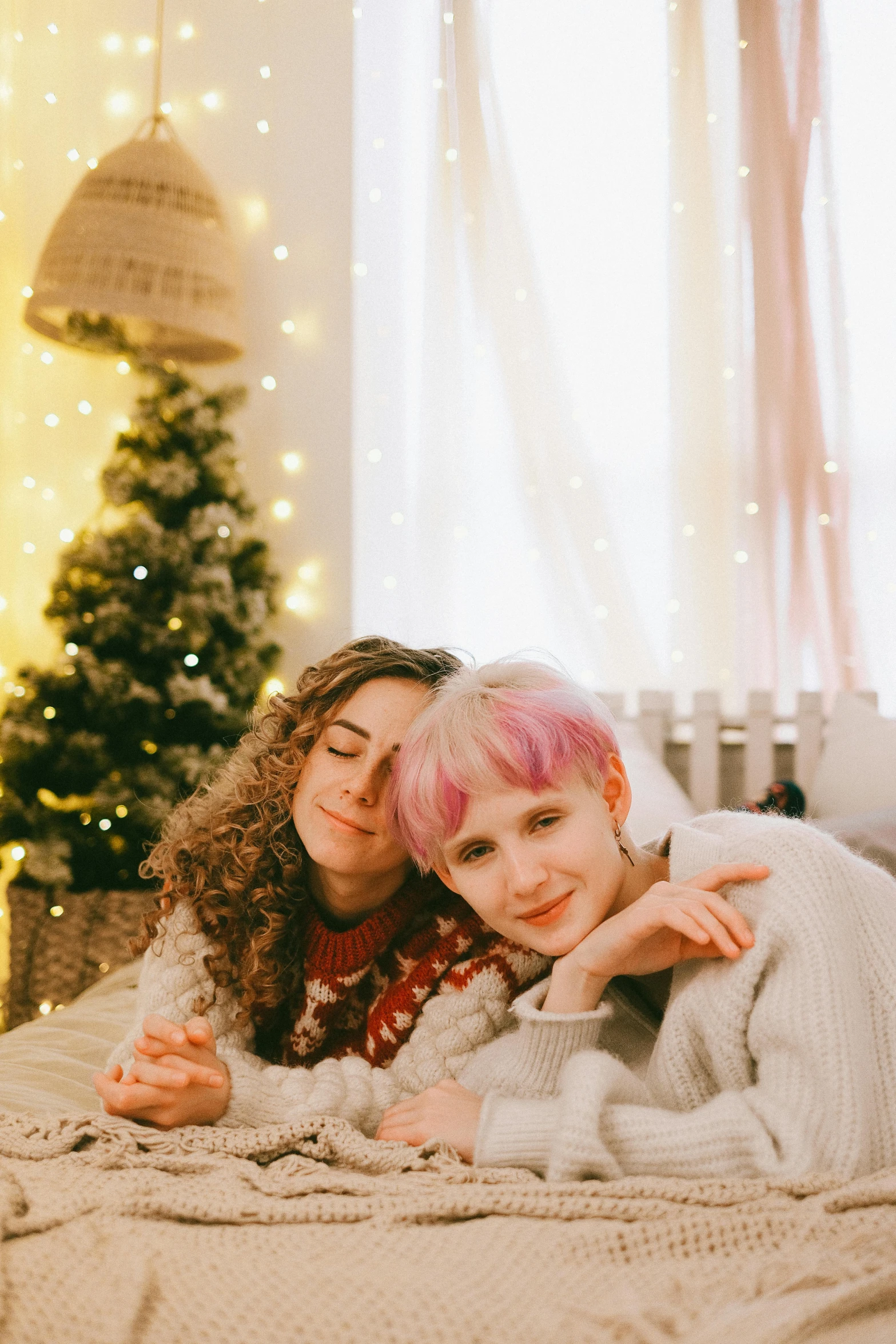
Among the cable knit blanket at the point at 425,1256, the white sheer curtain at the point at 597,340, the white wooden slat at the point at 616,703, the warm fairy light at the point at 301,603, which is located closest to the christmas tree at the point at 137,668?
the warm fairy light at the point at 301,603

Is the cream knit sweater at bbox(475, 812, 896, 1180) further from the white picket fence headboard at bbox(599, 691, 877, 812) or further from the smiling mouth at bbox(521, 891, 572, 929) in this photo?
the white picket fence headboard at bbox(599, 691, 877, 812)

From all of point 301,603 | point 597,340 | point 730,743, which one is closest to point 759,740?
point 730,743

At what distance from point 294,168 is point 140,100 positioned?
0.58 m

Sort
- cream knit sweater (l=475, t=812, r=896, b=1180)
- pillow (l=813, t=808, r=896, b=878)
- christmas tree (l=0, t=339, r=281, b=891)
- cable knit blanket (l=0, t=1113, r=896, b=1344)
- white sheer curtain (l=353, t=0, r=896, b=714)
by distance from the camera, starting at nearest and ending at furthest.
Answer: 1. cable knit blanket (l=0, t=1113, r=896, b=1344)
2. cream knit sweater (l=475, t=812, r=896, b=1180)
3. pillow (l=813, t=808, r=896, b=878)
4. christmas tree (l=0, t=339, r=281, b=891)
5. white sheer curtain (l=353, t=0, r=896, b=714)

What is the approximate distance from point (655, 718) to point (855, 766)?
0.65 metres

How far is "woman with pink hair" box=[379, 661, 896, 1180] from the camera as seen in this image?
945 mm

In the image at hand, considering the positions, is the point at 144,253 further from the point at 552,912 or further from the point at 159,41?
the point at 552,912

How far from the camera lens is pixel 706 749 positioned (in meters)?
2.88

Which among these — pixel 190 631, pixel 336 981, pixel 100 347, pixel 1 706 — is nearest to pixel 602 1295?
pixel 336 981

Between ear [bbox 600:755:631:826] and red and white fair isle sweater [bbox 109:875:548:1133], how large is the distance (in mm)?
225

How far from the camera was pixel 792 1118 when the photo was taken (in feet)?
3.06

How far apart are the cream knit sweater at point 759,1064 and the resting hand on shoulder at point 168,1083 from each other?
0.31 metres

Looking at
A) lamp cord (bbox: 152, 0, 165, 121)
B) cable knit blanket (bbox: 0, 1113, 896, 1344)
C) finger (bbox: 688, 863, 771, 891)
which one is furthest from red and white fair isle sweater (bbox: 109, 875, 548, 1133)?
lamp cord (bbox: 152, 0, 165, 121)

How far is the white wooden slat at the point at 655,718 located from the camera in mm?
2916
